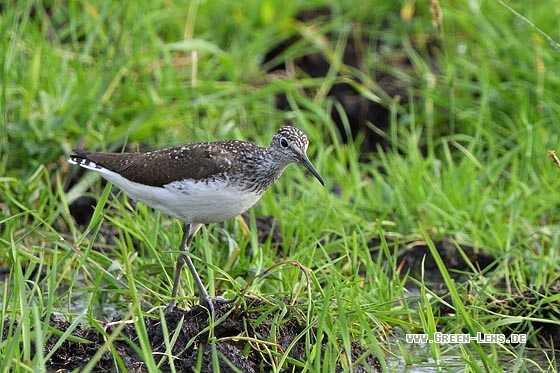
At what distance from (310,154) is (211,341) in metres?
3.60

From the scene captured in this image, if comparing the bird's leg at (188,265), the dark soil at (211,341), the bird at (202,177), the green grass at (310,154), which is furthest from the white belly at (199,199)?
the dark soil at (211,341)

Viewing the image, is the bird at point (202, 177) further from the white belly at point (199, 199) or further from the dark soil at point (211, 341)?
the dark soil at point (211, 341)

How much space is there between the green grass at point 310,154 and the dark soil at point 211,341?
152 millimetres

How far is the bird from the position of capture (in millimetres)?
5414

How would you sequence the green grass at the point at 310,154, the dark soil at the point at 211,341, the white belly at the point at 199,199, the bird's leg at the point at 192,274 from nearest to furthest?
1. the dark soil at the point at 211,341
2. the bird's leg at the point at 192,274
3. the white belly at the point at 199,199
4. the green grass at the point at 310,154

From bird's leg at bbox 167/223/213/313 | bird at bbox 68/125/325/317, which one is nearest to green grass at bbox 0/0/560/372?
bird's leg at bbox 167/223/213/313

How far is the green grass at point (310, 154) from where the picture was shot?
5.66 meters

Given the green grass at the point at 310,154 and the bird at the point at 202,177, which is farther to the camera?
the green grass at the point at 310,154

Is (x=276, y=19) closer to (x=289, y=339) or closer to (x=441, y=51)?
(x=441, y=51)

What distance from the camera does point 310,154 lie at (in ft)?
27.1

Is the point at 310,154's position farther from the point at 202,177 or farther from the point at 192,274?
the point at 192,274

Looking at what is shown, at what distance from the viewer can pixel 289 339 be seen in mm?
5117

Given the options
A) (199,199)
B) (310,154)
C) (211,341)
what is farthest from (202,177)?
(310,154)

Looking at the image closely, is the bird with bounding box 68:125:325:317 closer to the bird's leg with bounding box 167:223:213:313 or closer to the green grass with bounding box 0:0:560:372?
the bird's leg with bounding box 167:223:213:313
